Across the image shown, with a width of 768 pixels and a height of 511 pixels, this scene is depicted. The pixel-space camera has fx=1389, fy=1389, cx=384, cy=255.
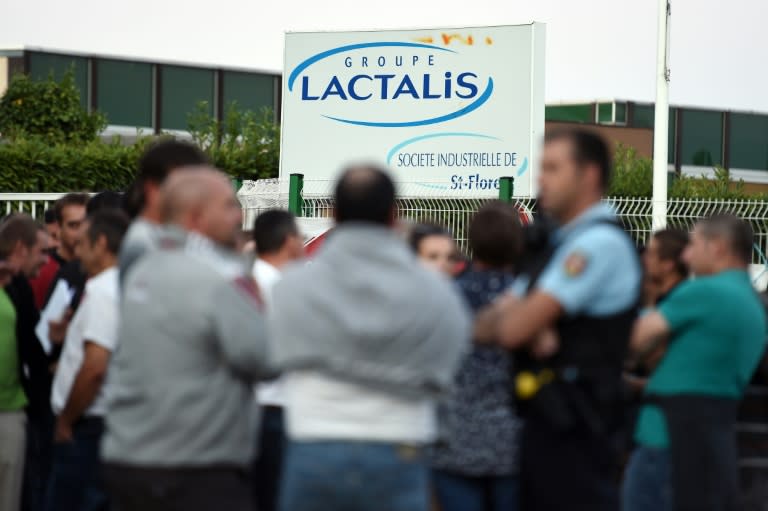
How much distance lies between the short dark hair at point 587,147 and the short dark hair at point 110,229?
2475 mm

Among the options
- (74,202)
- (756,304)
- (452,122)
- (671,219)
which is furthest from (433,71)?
(756,304)

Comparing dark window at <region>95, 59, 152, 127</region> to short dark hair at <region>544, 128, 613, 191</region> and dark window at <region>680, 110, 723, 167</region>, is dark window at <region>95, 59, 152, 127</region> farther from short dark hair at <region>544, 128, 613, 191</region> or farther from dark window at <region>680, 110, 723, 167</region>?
short dark hair at <region>544, 128, 613, 191</region>

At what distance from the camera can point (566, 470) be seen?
4.71 m

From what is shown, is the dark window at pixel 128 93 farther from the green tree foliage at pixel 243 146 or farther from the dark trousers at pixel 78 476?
the dark trousers at pixel 78 476

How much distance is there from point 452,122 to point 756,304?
13.6 meters

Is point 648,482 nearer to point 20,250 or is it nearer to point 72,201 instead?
point 20,250

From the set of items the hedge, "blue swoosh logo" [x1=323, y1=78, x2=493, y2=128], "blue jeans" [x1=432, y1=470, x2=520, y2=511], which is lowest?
"blue jeans" [x1=432, y1=470, x2=520, y2=511]

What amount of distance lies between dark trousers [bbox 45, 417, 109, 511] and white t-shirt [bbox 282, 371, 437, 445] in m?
2.40

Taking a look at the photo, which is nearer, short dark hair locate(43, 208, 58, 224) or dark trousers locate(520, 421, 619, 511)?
dark trousers locate(520, 421, 619, 511)

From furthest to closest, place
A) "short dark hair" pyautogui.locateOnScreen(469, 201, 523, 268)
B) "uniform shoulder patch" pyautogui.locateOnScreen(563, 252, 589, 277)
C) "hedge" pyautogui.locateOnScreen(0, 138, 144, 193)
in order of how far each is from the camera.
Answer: "hedge" pyautogui.locateOnScreen(0, 138, 144, 193)
"short dark hair" pyautogui.locateOnScreen(469, 201, 523, 268)
"uniform shoulder patch" pyautogui.locateOnScreen(563, 252, 589, 277)

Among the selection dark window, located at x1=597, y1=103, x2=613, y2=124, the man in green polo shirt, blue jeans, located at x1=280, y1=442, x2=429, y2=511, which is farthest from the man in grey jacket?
dark window, located at x1=597, y1=103, x2=613, y2=124

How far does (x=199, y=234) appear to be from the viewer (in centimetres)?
475

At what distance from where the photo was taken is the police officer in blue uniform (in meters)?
4.60

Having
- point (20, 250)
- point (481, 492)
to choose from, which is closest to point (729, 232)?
point (481, 492)
